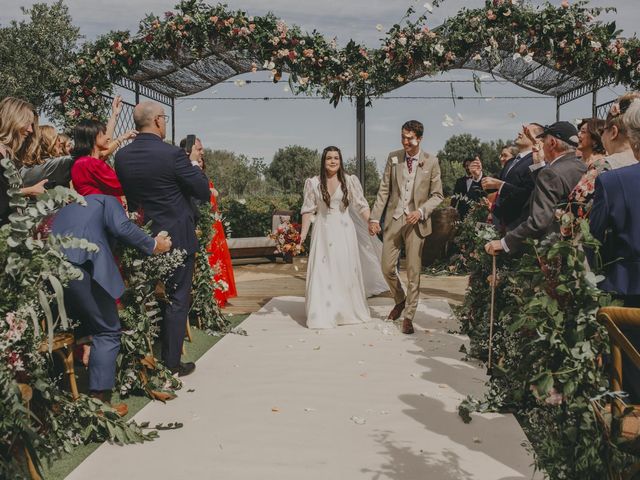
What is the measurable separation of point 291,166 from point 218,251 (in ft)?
148

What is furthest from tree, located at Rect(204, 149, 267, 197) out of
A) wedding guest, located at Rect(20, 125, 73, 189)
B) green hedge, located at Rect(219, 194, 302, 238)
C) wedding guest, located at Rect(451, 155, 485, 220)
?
wedding guest, located at Rect(20, 125, 73, 189)

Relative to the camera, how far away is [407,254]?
23.5 ft

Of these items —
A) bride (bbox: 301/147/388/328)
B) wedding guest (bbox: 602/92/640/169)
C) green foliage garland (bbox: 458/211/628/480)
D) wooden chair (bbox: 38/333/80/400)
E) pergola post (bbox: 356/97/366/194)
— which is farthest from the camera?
pergola post (bbox: 356/97/366/194)

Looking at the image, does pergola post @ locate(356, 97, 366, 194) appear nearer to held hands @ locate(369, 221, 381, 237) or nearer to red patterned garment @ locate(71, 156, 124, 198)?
held hands @ locate(369, 221, 381, 237)

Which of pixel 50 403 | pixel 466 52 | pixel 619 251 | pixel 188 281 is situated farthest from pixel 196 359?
pixel 466 52

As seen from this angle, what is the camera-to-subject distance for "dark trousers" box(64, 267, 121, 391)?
4020 mm

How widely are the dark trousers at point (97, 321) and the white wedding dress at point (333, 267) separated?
140 inches

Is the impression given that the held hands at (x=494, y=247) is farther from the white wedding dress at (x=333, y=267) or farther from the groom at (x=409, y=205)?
the white wedding dress at (x=333, y=267)

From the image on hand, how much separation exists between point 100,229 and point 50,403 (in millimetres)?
1246

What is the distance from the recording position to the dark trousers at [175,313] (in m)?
5.18

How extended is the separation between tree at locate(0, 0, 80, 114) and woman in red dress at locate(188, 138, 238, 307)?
16073mm

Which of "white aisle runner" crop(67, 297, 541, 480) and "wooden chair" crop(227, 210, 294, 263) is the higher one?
"wooden chair" crop(227, 210, 294, 263)

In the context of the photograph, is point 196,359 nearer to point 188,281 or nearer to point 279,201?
point 188,281

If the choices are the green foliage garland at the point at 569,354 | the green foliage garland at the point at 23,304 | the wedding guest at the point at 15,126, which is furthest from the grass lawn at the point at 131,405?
the green foliage garland at the point at 569,354
